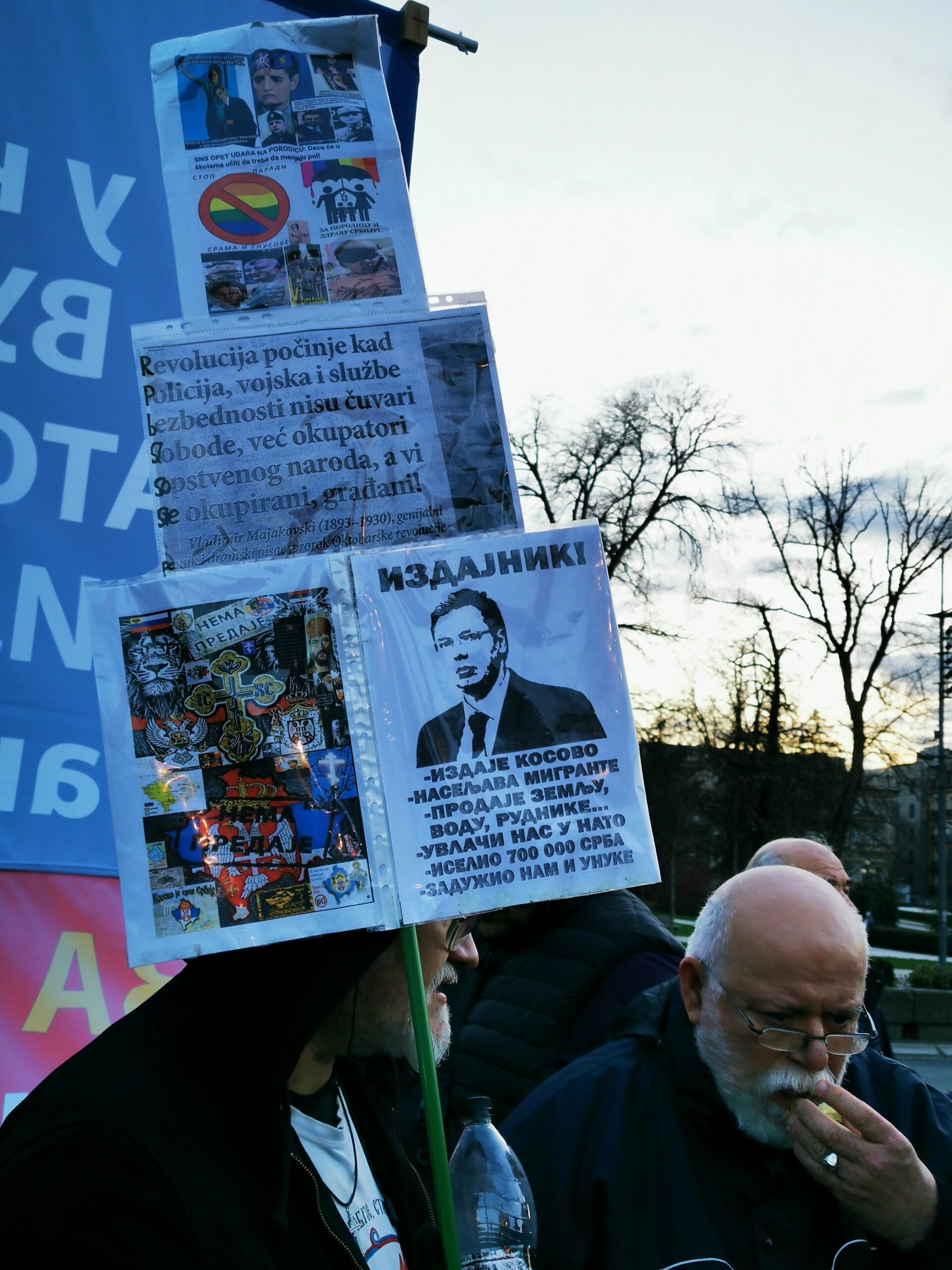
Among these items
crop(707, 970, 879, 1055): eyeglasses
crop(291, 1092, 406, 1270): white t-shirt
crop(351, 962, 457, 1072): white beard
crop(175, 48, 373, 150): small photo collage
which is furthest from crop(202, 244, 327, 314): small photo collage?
crop(707, 970, 879, 1055): eyeglasses

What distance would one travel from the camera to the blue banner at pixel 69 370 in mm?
2678

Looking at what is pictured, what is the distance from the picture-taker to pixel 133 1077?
139 centimetres

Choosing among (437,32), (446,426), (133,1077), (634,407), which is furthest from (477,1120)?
(634,407)

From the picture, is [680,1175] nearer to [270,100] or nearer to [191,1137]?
[191,1137]

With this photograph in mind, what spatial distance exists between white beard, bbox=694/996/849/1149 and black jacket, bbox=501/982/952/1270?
2cm

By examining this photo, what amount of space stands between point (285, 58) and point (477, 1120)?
1.66 meters

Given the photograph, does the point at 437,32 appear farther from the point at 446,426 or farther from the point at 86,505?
the point at 446,426

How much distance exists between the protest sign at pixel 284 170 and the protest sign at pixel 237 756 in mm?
481

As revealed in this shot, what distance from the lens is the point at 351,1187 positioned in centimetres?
175

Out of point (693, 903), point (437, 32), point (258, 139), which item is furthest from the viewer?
point (693, 903)

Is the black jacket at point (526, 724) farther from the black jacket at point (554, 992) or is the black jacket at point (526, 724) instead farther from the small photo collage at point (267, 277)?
the black jacket at point (554, 992)

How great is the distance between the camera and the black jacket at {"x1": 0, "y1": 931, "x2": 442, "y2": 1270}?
1.27 meters

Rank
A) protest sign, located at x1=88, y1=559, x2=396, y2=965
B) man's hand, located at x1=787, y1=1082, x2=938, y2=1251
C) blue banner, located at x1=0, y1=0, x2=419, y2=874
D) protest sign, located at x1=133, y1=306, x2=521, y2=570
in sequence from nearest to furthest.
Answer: protest sign, located at x1=88, y1=559, x2=396, y2=965
protest sign, located at x1=133, y1=306, x2=521, y2=570
man's hand, located at x1=787, y1=1082, x2=938, y2=1251
blue banner, located at x1=0, y1=0, x2=419, y2=874

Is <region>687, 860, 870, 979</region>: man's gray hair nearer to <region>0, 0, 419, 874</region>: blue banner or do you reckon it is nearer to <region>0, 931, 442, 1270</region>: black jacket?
<region>0, 931, 442, 1270</region>: black jacket
